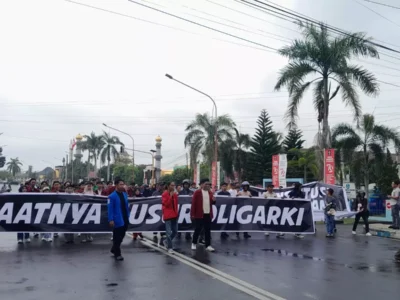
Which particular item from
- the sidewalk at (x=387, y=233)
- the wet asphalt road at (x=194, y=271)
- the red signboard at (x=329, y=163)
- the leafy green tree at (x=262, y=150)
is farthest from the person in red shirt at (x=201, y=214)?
the leafy green tree at (x=262, y=150)

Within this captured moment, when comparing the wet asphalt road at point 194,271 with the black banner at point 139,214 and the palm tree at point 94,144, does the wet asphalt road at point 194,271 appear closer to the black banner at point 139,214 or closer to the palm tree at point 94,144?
the black banner at point 139,214

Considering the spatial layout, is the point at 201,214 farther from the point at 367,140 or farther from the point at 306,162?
the point at 306,162

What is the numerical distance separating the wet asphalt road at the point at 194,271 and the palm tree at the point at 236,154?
36692 mm

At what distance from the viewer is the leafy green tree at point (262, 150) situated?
5694 centimetres

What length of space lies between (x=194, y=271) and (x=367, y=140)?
2665 centimetres

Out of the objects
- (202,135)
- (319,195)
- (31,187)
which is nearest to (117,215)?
(31,187)

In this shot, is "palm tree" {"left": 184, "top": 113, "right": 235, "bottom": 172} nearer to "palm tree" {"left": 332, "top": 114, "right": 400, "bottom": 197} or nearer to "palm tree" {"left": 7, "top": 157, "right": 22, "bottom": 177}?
"palm tree" {"left": 332, "top": 114, "right": 400, "bottom": 197}

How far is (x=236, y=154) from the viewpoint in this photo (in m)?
53.9

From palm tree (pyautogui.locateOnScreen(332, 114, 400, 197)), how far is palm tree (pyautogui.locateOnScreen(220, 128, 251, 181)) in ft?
57.2

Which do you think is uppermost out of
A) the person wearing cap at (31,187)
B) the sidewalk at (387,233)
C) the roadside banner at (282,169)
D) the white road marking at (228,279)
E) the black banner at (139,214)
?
the roadside banner at (282,169)

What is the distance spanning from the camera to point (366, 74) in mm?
26906

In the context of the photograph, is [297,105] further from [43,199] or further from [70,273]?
[70,273]

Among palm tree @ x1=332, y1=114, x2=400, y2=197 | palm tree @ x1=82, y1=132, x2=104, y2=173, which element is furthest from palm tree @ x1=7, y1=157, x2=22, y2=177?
palm tree @ x1=332, y1=114, x2=400, y2=197

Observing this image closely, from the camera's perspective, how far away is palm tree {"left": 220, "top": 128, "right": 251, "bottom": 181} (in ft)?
167
